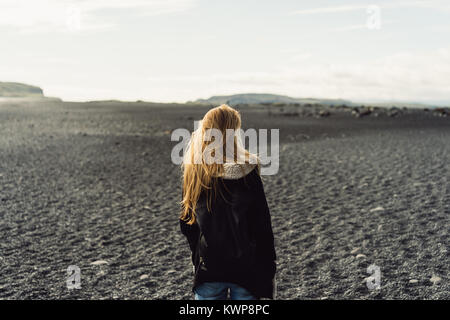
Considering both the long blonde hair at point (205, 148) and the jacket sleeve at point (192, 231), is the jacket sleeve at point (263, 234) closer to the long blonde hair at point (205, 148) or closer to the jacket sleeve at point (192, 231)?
the long blonde hair at point (205, 148)

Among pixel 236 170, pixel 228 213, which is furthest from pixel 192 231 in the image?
pixel 236 170

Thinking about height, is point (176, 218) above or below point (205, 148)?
below

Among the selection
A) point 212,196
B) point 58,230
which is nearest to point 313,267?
point 212,196

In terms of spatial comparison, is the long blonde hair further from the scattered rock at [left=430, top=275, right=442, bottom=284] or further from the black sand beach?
the scattered rock at [left=430, top=275, right=442, bottom=284]

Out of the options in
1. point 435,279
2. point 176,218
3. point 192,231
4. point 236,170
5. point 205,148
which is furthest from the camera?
point 176,218

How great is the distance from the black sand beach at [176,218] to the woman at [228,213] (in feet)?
8.27

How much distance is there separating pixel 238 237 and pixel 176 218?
613 centimetres

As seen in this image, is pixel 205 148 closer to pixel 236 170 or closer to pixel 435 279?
pixel 236 170

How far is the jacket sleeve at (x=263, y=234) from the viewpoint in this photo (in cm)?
339

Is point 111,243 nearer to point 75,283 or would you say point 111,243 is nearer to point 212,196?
point 75,283

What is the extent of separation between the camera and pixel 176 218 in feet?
30.8

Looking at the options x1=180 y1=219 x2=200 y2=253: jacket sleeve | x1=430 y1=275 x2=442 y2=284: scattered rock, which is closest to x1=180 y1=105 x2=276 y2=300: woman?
x1=180 y1=219 x2=200 y2=253: jacket sleeve
